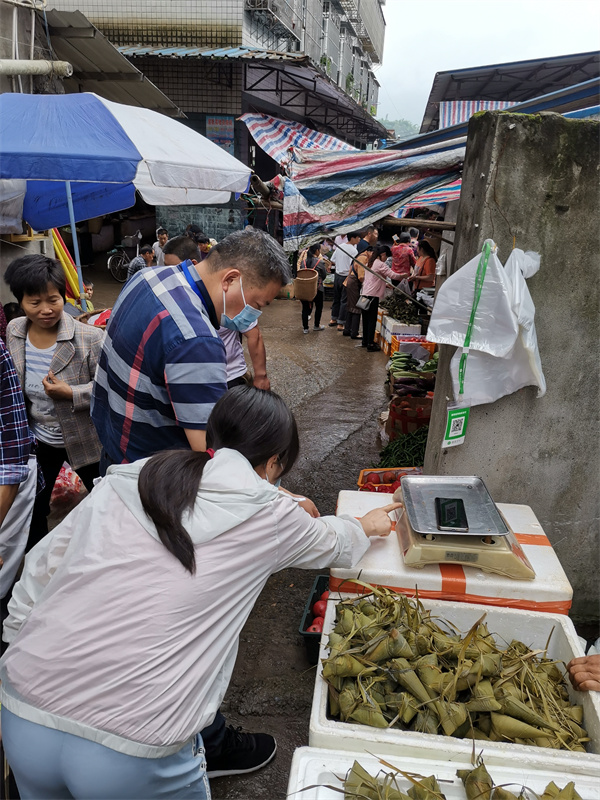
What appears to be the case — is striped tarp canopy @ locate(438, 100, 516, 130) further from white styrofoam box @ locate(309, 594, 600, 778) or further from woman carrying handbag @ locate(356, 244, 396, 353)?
white styrofoam box @ locate(309, 594, 600, 778)

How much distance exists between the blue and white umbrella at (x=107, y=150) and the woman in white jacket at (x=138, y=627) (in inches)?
134

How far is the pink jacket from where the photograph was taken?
31.3ft

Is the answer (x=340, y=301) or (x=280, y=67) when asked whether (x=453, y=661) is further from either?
(x=280, y=67)

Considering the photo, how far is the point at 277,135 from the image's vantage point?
1435cm

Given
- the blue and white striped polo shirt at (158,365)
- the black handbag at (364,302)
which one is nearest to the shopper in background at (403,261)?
the black handbag at (364,302)

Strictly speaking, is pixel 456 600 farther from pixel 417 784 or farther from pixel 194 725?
pixel 194 725

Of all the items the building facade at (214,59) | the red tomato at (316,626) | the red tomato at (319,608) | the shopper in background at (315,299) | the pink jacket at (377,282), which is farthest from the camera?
the building facade at (214,59)

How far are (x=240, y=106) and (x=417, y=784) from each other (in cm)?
1539

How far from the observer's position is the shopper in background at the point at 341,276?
1090cm

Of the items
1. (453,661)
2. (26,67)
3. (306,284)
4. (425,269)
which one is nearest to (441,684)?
(453,661)

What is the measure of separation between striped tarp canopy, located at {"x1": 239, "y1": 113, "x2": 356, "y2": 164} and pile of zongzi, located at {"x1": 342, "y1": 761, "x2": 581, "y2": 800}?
41.9 feet

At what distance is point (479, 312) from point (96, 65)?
8593 mm

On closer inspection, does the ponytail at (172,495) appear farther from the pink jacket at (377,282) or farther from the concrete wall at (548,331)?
the pink jacket at (377,282)

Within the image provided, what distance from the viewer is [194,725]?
1.47m
